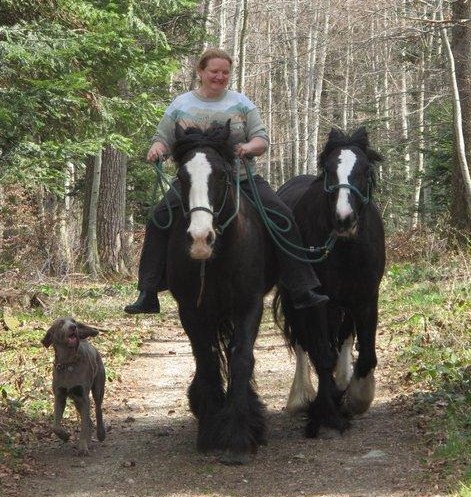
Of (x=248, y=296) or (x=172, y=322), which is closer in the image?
(x=248, y=296)

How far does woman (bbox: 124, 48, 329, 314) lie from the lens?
24.4 feet

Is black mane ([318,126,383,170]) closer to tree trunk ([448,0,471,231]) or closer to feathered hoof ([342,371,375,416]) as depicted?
feathered hoof ([342,371,375,416])

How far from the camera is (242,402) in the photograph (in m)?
6.84

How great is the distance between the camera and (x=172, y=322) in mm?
15922

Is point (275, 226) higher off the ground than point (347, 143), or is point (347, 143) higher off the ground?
point (347, 143)

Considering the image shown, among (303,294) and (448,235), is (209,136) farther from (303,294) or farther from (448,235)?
(448,235)

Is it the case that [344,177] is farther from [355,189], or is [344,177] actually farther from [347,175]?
[355,189]

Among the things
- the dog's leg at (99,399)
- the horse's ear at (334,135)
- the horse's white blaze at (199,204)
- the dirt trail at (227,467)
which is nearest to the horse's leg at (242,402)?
the dirt trail at (227,467)

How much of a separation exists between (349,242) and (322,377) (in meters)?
1.20

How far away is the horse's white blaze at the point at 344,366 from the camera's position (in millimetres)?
9039

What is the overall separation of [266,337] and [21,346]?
4.10 m

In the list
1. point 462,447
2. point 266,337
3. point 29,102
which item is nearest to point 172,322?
point 266,337

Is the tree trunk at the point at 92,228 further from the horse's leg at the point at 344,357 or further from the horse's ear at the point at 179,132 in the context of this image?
the horse's ear at the point at 179,132

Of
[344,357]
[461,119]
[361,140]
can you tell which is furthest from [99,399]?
[461,119]
